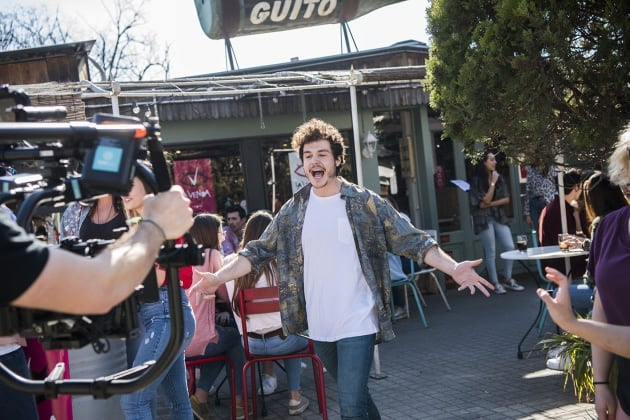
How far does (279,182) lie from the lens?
10938 mm

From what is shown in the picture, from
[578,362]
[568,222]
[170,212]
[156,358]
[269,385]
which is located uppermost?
[170,212]

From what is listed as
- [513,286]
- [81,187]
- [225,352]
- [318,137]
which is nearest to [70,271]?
[81,187]

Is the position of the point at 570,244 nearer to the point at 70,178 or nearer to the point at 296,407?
the point at 296,407

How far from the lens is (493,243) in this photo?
433 inches

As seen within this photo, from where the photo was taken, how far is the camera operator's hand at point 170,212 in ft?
6.60

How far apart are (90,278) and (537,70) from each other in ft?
10.5

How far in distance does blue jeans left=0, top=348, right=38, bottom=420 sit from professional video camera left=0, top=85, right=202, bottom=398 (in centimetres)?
140

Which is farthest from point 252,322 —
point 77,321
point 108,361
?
point 77,321

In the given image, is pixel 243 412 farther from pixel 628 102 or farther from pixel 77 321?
pixel 77 321

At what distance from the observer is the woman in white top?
18.7 ft

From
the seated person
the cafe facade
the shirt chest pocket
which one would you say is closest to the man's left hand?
the shirt chest pocket

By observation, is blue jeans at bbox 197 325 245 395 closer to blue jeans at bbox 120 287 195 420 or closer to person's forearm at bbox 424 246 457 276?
blue jeans at bbox 120 287 195 420

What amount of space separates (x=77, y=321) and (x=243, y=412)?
13.7 feet

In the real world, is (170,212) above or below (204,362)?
above
